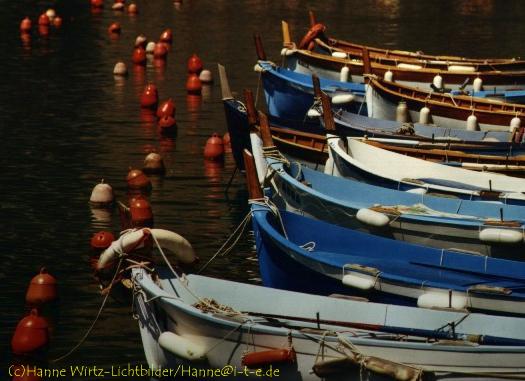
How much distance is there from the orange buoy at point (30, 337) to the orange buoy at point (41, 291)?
1.41m

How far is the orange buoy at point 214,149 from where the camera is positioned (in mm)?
24969

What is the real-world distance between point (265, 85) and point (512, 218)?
12.5 metres

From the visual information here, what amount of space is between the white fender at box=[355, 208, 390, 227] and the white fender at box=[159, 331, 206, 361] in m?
4.13

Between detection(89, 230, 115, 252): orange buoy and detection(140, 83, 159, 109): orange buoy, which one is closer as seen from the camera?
detection(89, 230, 115, 252): orange buoy

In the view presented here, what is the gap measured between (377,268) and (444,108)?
958 cm

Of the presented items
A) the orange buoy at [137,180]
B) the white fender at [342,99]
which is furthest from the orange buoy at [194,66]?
the orange buoy at [137,180]

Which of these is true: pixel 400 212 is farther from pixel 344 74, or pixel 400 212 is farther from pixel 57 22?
pixel 57 22

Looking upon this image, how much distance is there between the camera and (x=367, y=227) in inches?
672

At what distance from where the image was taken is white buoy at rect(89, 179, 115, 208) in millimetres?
21375

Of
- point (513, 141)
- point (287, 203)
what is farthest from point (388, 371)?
point (513, 141)

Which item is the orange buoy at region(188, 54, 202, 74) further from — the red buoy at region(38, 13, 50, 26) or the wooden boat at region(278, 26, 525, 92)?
the red buoy at region(38, 13, 50, 26)

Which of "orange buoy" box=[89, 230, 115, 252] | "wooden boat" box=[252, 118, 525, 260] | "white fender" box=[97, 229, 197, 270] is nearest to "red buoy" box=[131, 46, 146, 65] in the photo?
"wooden boat" box=[252, 118, 525, 260]

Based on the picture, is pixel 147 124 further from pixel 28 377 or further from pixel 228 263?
pixel 28 377

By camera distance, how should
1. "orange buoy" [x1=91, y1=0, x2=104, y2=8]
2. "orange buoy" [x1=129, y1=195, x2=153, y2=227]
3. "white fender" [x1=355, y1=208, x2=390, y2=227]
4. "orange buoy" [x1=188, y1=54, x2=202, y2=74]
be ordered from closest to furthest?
"white fender" [x1=355, y1=208, x2=390, y2=227] < "orange buoy" [x1=129, y1=195, x2=153, y2=227] < "orange buoy" [x1=188, y1=54, x2=202, y2=74] < "orange buoy" [x1=91, y1=0, x2=104, y2=8]
